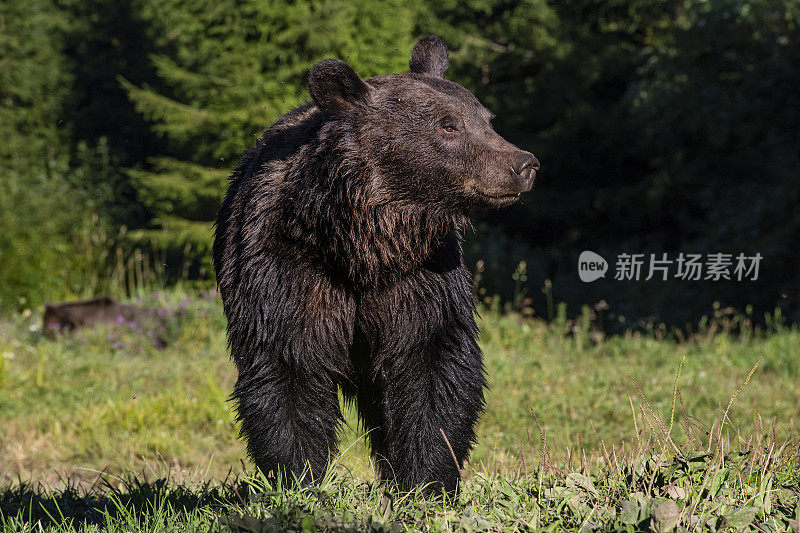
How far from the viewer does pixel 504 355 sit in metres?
8.03

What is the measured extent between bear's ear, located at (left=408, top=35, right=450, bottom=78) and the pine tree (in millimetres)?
4463

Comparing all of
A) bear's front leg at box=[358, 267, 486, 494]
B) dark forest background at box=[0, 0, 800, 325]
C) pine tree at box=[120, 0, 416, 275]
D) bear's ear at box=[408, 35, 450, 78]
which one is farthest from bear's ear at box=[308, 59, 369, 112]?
pine tree at box=[120, 0, 416, 275]

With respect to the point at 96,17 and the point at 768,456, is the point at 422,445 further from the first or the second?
the point at 96,17

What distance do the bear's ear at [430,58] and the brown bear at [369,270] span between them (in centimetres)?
32

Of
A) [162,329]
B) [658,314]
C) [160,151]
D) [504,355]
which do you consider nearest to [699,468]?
[504,355]

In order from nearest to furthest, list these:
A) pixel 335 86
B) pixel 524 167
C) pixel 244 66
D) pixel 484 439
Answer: pixel 524 167 → pixel 335 86 → pixel 484 439 → pixel 244 66

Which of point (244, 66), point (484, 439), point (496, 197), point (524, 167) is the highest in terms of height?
point (244, 66)

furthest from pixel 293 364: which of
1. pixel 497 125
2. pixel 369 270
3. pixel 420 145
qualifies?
pixel 497 125

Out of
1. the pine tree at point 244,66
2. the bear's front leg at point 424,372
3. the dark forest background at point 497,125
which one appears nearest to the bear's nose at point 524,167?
the bear's front leg at point 424,372

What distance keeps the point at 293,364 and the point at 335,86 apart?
1164 millimetres

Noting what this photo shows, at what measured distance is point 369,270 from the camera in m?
3.64

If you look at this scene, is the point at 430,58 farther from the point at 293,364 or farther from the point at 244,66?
the point at 244,66

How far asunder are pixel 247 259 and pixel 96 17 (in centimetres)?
2078

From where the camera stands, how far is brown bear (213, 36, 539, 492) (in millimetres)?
3602
